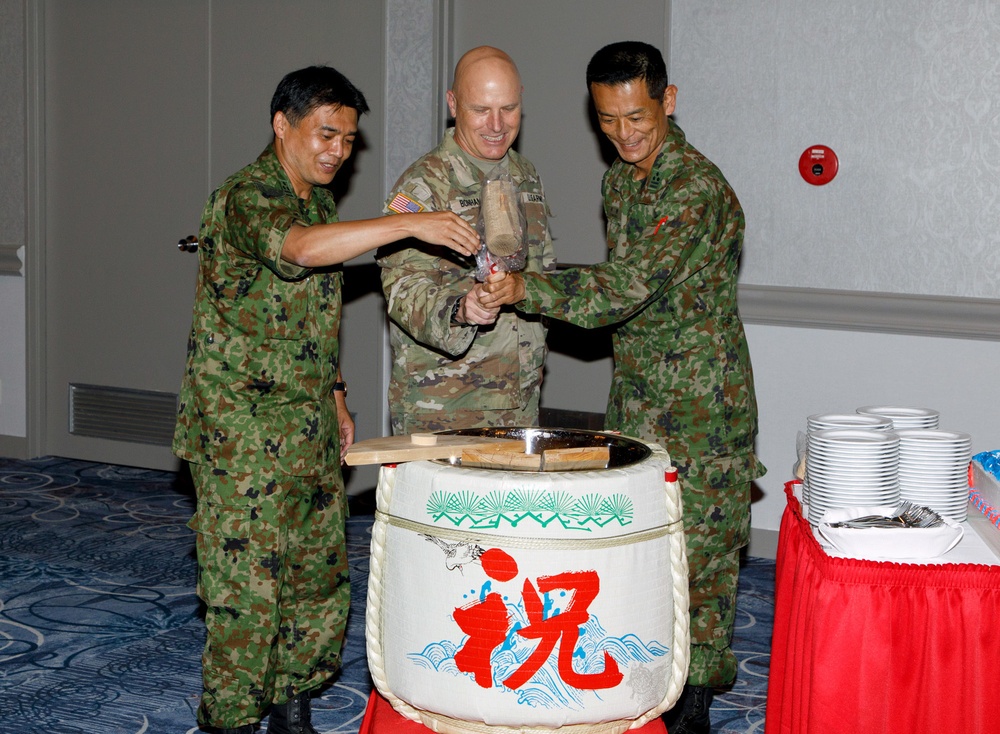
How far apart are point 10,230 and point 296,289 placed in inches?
141

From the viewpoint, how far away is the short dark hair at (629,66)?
7.92ft

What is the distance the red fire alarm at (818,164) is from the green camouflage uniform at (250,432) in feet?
6.74

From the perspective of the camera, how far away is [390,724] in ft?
5.83

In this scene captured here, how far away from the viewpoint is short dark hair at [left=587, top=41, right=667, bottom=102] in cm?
241

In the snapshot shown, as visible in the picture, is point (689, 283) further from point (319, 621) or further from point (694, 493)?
point (319, 621)

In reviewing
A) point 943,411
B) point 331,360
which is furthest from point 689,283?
point 943,411

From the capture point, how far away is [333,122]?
7.96ft

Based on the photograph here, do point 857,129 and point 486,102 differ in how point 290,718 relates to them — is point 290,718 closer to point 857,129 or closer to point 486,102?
point 486,102

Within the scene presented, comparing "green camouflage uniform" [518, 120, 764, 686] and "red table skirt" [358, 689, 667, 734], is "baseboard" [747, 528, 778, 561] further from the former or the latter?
"red table skirt" [358, 689, 667, 734]

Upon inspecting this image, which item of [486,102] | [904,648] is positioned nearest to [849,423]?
[904,648]

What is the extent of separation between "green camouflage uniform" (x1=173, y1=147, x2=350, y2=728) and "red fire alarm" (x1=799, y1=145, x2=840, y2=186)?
2.06 m

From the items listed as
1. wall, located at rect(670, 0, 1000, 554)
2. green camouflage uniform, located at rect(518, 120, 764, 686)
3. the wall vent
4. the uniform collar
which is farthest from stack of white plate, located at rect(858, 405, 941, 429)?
the wall vent

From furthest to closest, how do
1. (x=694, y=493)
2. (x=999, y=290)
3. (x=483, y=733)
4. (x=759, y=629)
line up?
(x=999, y=290) → (x=759, y=629) → (x=694, y=493) → (x=483, y=733)

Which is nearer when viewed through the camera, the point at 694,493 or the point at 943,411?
the point at 694,493
